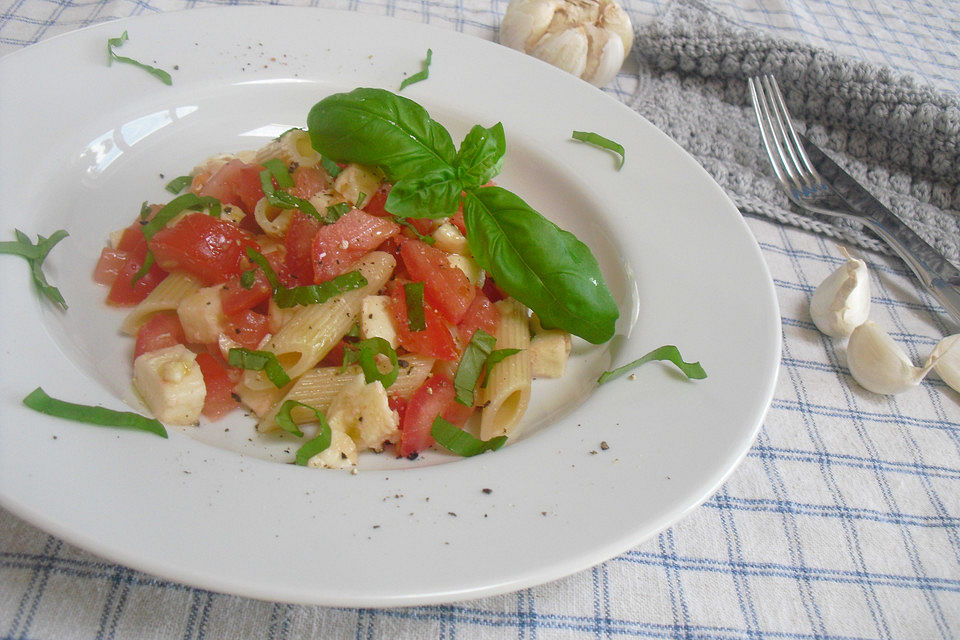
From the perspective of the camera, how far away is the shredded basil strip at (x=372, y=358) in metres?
1.75

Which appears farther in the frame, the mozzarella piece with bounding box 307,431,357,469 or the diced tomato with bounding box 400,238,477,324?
the diced tomato with bounding box 400,238,477,324

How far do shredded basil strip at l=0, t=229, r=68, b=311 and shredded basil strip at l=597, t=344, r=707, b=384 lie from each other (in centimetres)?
142

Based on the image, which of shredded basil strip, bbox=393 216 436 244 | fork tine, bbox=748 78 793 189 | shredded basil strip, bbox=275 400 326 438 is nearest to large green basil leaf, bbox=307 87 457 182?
shredded basil strip, bbox=393 216 436 244

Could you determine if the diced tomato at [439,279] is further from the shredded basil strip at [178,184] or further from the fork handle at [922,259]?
the fork handle at [922,259]

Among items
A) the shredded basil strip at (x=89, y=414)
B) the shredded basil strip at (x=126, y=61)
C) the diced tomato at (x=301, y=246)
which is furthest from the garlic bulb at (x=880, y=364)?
the shredded basil strip at (x=126, y=61)

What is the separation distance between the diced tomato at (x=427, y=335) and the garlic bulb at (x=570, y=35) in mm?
1731

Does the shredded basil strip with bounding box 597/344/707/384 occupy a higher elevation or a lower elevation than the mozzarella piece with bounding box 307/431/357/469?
higher

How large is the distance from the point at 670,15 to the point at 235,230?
271 cm

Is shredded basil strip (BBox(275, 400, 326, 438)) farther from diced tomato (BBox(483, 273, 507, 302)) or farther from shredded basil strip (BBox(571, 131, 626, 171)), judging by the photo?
shredded basil strip (BBox(571, 131, 626, 171))

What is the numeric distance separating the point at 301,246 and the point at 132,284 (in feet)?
1.70

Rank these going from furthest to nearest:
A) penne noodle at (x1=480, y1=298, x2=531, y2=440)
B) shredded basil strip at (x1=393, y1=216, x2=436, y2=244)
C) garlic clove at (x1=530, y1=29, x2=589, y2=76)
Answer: garlic clove at (x1=530, y1=29, x2=589, y2=76)
shredded basil strip at (x1=393, y1=216, x2=436, y2=244)
penne noodle at (x1=480, y1=298, x2=531, y2=440)

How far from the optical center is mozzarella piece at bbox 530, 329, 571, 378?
6.40 feet

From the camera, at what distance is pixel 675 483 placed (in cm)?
147

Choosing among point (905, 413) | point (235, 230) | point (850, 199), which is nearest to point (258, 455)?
→ point (235, 230)
